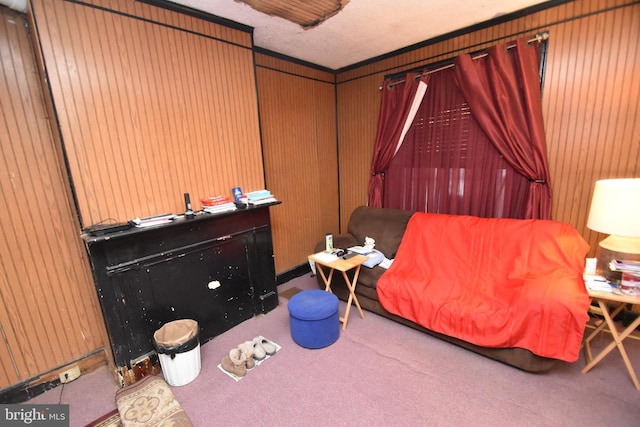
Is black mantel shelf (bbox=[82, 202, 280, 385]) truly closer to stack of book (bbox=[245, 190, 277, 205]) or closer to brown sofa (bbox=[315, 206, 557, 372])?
stack of book (bbox=[245, 190, 277, 205])

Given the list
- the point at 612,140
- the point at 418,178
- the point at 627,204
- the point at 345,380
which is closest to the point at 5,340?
the point at 345,380

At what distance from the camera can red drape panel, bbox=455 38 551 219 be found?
2422 millimetres

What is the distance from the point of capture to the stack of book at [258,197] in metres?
2.64

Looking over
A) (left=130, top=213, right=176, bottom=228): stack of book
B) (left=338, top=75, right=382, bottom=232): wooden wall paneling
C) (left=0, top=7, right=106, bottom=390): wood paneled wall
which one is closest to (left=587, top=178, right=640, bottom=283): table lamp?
(left=338, top=75, right=382, bottom=232): wooden wall paneling

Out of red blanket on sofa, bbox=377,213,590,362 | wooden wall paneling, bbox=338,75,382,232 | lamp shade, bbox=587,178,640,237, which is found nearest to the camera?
lamp shade, bbox=587,178,640,237

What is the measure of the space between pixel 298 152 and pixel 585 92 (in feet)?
9.14

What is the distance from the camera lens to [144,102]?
206 centimetres

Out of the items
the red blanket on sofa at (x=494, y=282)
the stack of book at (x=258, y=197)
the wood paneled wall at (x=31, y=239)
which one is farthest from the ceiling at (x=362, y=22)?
the red blanket on sofa at (x=494, y=282)

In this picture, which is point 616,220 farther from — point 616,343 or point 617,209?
point 616,343

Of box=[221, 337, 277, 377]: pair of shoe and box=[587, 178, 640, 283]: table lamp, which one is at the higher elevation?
box=[587, 178, 640, 283]: table lamp

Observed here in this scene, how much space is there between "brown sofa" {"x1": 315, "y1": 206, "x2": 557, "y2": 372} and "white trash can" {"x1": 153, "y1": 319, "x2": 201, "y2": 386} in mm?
1457

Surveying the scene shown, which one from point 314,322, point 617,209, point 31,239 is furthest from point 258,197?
point 617,209

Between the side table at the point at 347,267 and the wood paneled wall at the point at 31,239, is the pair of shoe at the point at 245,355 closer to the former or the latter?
the side table at the point at 347,267

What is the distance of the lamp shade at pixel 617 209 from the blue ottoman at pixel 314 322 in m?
1.97
